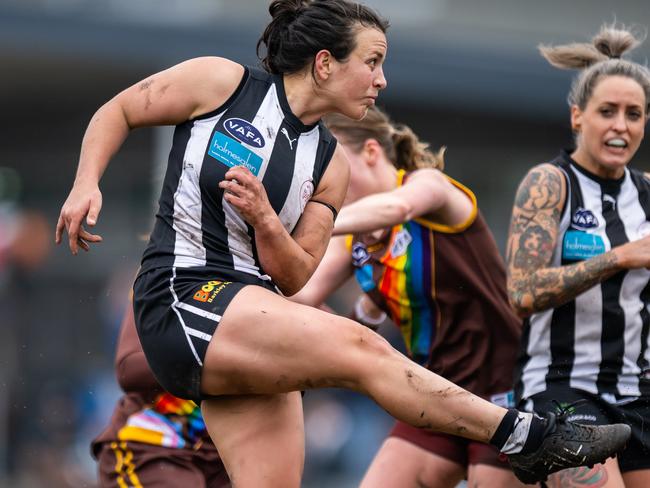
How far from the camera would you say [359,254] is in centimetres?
619

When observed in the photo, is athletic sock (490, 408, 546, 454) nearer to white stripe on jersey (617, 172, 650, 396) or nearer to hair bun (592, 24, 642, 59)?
white stripe on jersey (617, 172, 650, 396)

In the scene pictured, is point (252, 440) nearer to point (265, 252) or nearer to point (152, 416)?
point (265, 252)

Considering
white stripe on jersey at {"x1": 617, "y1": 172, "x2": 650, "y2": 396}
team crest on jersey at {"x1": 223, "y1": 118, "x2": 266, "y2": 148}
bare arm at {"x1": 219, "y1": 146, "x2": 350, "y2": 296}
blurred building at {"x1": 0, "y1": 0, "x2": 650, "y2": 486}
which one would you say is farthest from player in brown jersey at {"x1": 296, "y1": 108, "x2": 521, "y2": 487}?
blurred building at {"x1": 0, "y1": 0, "x2": 650, "y2": 486}

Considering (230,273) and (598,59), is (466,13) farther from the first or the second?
(230,273)

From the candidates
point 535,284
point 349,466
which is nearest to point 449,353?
point 535,284

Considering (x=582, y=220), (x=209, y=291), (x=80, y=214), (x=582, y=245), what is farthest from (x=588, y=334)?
(x=80, y=214)

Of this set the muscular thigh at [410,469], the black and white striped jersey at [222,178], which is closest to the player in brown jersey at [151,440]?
the muscular thigh at [410,469]

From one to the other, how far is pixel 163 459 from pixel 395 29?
40.0ft

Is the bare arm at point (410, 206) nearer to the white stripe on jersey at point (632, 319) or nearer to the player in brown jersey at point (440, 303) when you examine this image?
the player in brown jersey at point (440, 303)

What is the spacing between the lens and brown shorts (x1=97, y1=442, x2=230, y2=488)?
5.41m

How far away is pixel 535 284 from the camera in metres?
5.09

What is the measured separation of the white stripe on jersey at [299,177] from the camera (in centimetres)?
461

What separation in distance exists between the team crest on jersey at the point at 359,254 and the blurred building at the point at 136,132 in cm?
633

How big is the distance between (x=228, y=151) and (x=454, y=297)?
1843 millimetres
